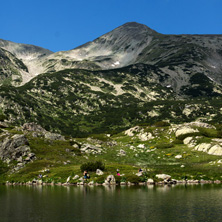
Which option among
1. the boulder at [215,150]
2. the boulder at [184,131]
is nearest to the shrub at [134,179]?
the boulder at [215,150]

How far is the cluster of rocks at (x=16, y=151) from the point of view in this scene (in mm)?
70625

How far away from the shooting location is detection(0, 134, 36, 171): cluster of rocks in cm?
7062

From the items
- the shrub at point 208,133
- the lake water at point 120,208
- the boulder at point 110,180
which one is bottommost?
the lake water at point 120,208

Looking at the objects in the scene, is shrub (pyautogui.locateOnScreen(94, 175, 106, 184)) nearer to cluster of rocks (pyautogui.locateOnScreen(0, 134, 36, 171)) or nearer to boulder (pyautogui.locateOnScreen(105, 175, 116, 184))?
boulder (pyautogui.locateOnScreen(105, 175, 116, 184))

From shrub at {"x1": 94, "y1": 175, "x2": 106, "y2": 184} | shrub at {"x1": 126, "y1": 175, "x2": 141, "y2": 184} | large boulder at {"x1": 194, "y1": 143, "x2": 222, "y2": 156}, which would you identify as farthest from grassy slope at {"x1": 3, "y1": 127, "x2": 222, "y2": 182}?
large boulder at {"x1": 194, "y1": 143, "x2": 222, "y2": 156}

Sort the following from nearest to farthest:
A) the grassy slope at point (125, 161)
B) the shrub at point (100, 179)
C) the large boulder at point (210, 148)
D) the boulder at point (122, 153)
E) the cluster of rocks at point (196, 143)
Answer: the shrub at point (100, 179) → the grassy slope at point (125, 161) → the large boulder at point (210, 148) → the cluster of rocks at point (196, 143) → the boulder at point (122, 153)

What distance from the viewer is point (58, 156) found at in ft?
251

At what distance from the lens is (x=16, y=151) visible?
235 feet

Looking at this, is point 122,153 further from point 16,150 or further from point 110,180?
point 110,180

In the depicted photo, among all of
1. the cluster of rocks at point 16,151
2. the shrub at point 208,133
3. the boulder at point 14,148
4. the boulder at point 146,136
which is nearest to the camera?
the cluster of rocks at point 16,151

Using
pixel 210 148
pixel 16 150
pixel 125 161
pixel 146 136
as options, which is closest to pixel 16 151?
pixel 16 150

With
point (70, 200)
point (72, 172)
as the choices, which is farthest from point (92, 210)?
point (72, 172)

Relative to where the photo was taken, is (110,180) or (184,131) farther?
(184,131)

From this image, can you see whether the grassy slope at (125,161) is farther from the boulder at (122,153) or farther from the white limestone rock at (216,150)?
the white limestone rock at (216,150)
